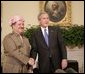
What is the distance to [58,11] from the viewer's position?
839cm

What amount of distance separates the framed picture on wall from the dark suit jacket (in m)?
4.14

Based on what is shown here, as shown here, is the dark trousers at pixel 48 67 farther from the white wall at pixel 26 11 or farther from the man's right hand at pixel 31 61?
the white wall at pixel 26 11

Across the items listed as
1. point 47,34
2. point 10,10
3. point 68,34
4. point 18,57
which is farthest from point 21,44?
point 10,10

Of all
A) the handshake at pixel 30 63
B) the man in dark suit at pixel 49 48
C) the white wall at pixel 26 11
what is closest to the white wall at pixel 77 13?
the white wall at pixel 26 11

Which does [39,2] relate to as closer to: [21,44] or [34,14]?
[34,14]

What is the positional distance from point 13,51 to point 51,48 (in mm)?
695

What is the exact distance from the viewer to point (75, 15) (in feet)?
27.2

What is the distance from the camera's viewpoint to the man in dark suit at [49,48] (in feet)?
13.4

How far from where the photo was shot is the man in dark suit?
13.4 feet

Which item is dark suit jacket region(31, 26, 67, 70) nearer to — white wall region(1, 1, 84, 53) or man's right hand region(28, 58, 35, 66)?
man's right hand region(28, 58, 35, 66)

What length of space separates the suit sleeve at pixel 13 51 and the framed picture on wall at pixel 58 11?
468cm

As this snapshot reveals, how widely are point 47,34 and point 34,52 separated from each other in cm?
A: 36

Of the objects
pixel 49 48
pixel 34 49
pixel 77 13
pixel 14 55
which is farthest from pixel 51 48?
pixel 77 13

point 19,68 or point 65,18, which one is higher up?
point 65,18
